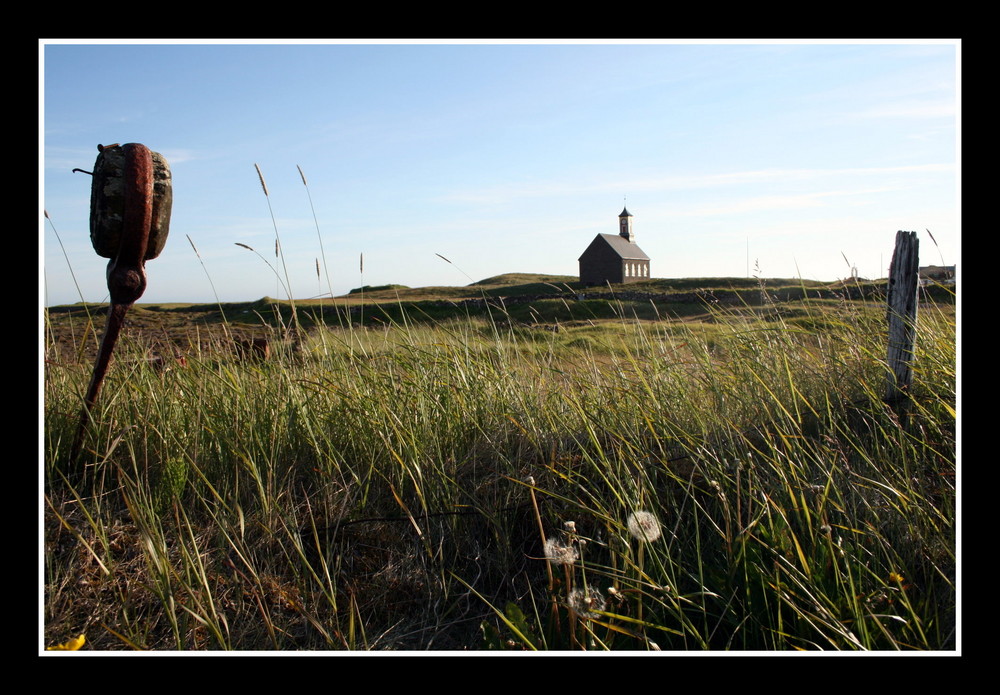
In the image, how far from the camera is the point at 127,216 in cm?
223

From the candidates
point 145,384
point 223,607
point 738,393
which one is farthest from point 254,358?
point 738,393

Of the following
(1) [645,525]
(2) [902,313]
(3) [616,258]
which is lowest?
(1) [645,525]

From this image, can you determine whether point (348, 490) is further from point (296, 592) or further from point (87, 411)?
point (87, 411)

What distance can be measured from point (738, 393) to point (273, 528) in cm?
233

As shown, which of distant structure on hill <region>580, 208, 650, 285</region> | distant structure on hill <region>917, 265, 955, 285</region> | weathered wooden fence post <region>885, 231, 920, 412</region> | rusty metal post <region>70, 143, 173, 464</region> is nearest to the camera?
rusty metal post <region>70, 143, 173, 464</region>

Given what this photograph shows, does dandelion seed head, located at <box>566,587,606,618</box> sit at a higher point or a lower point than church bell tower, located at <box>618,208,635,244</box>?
lower

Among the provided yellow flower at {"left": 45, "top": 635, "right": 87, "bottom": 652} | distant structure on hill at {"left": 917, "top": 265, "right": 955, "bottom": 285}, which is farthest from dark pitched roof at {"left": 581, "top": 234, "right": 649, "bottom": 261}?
yellow flower at {"left": 45, "top": 635, "right": 87, "bottom": 652}

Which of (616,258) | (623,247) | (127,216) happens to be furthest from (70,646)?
(623,247)

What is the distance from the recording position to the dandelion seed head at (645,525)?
2.03m

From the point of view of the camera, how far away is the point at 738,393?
3.13 m

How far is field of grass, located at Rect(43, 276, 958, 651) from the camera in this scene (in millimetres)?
1938

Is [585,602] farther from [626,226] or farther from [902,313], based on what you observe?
[626,226]

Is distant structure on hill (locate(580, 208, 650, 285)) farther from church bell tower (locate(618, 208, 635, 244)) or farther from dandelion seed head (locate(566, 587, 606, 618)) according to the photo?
dandelion seed head (locate(566, 587, 606, 618))

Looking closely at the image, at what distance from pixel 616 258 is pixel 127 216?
4353 centimetres
